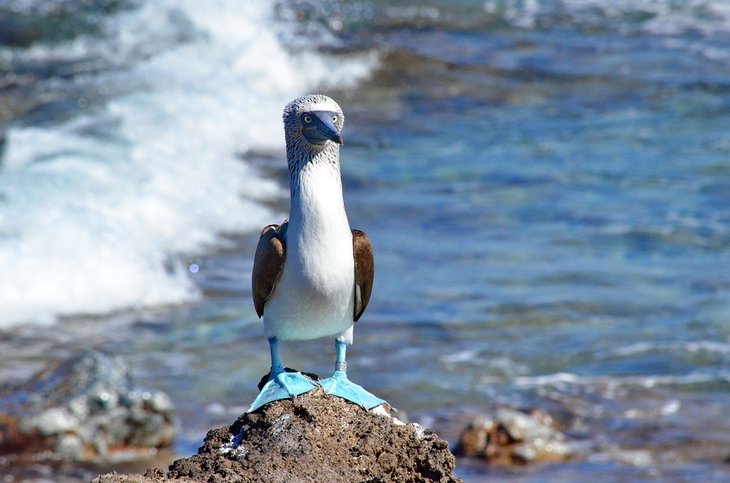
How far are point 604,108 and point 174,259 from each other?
9.26 m

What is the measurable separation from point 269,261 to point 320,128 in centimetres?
57

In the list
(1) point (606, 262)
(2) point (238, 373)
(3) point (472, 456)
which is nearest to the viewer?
(3) point (472, 456)

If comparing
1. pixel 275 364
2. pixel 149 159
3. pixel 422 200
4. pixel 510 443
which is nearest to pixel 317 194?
pixel 275 364

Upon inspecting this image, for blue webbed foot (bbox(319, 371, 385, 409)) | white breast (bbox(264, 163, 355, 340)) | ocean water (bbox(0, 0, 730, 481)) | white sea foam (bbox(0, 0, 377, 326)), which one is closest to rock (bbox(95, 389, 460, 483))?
blue webbed foot (bbox(319, 371, 385, 409))

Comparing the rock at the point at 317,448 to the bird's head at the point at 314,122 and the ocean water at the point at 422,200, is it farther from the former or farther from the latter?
the ocean water at the point at 422,200

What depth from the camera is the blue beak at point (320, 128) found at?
457 centimetres

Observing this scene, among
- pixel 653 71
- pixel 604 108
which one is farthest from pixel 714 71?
pixel 604 108

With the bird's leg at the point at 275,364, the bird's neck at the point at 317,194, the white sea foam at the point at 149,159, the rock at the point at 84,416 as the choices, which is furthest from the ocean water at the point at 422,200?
the bird's neck at the point at 317,194

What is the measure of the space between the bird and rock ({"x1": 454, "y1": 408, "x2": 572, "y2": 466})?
4665 mm

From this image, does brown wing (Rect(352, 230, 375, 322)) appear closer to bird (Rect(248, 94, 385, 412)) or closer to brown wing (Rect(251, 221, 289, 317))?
bird (Rect(248, 94, 385, 412))

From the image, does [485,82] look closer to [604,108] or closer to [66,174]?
[604,108]

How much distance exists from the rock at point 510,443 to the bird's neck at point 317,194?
16.2ft

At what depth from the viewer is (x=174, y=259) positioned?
14031mm

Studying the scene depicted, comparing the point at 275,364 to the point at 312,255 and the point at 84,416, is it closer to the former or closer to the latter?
the point at 312,255
